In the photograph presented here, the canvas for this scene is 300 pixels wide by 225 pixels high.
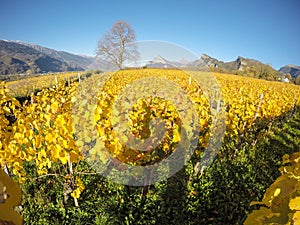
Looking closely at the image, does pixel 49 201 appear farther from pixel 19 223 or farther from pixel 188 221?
pixel 19 223

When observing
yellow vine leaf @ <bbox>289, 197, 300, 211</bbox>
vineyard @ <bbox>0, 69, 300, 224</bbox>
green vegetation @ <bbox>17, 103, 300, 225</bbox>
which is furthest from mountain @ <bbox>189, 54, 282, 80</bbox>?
yellow vine leaf @ <bbox>289, 197, 300, 211</bbox>

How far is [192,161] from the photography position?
5320 millimetres

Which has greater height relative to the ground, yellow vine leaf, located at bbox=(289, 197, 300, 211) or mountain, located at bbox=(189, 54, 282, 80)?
mountain, located at bbox=(189, 54, 282, 80)

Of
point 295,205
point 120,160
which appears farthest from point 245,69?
point 295,205

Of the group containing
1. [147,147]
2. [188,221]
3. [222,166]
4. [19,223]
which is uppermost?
[19,223]

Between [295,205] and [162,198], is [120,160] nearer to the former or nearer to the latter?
[162,198]

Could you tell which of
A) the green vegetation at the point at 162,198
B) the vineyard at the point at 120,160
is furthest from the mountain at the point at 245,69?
the green vegetation at the point at 162,198

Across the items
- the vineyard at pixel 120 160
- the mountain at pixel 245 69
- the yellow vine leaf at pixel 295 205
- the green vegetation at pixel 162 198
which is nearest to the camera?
the yellow vine leaf at pixel 295 205

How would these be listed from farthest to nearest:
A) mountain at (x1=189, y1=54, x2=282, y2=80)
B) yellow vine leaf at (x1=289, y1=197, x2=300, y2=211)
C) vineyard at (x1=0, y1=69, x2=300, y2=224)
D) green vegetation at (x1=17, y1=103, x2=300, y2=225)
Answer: mountain at (x1=189, y1=54, x2=282, y2=80)
green vegetation at (x1=17, y1=103, x2=300, y2=225)
vineyard at (x1=0, y1=69, x2=300, y2=224)
yellow vine leaf at (x1=289, y1=197, x2=300, y2=211)

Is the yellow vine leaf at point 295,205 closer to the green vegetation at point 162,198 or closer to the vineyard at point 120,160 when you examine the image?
the vineyard at point 120,160

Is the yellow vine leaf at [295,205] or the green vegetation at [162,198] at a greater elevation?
the yellow vine leaf at [295,205]

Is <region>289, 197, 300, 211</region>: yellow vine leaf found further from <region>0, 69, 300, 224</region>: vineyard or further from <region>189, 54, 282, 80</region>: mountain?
<region>189, 54, 282, 80</region>: mountain

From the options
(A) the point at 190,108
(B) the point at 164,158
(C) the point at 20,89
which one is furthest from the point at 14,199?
(C) the point at 20,89

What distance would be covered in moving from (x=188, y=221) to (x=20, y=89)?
15319 mm
